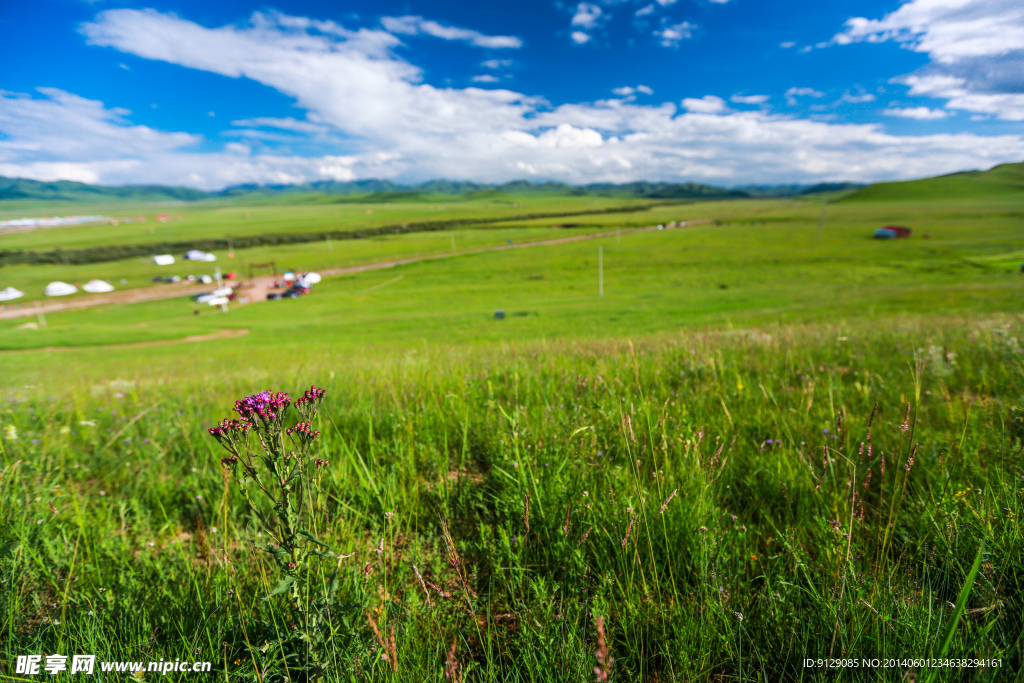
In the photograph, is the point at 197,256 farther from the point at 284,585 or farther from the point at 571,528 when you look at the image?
the point at 571,528

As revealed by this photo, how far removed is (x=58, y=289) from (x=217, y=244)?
192 feet

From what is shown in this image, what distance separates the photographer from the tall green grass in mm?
1697

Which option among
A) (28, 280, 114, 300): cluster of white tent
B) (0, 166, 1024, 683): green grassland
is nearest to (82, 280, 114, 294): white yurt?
(28, 280, 114, 300): cluster of white tent

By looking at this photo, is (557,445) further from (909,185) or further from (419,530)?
(909,185)

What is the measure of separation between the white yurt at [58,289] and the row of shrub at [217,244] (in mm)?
15570

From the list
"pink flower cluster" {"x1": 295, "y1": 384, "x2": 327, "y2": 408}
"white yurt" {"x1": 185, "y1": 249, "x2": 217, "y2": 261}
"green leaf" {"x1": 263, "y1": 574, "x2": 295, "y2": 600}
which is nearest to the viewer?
"green leaf" {"x1": 263, "y1": 574, "x2": 295, "y2": 600}

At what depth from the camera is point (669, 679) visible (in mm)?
1681

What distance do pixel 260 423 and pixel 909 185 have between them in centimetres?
22459

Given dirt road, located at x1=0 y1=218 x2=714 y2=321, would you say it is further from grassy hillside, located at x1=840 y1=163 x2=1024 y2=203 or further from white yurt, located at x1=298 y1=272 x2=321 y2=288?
grassy hillside, located at x1=840 y1=163 x2=1024 y2=203

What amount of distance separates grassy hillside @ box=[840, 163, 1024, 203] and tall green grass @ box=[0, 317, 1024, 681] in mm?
128565

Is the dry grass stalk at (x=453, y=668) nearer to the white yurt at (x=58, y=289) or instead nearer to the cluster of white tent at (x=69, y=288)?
the cluster of white tent at (x=69, y=288)

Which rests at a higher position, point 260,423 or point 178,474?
point 260,423

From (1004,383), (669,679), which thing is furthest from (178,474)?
(1004,383)

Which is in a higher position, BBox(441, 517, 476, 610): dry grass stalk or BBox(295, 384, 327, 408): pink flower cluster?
BBox(295, 384, 327, 408): pink flower cluster
